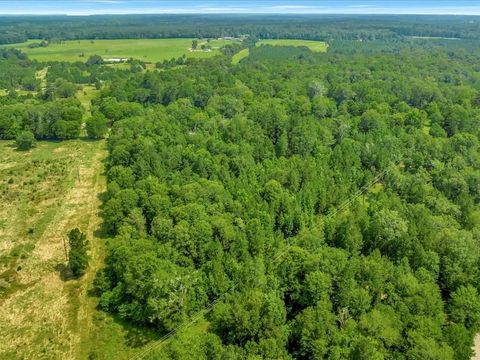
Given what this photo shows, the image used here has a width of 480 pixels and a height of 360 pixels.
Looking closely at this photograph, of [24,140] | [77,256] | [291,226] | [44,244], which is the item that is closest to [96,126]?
[24,140]

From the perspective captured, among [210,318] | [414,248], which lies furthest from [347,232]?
[210,318]

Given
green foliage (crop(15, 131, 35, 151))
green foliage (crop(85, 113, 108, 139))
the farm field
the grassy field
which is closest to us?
the grassy field

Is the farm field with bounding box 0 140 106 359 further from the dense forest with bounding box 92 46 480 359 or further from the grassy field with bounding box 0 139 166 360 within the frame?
the dense forest with bounding box 92 46 480 359

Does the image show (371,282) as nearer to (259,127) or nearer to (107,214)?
(107,214)

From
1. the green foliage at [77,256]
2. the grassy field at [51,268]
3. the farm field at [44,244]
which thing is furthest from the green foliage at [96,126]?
the green foliage at [77,256]

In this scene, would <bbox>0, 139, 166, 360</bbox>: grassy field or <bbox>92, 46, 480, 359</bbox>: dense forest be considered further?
<bbox>0, 139, 166, 360</bbox>: grassy field

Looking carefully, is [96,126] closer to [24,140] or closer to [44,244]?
[24,140]

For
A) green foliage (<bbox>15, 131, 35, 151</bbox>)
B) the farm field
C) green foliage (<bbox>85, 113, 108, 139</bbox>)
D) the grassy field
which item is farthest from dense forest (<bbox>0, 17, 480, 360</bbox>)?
green foliage (<bbox>15, 131, 35, 151</bbox>)
